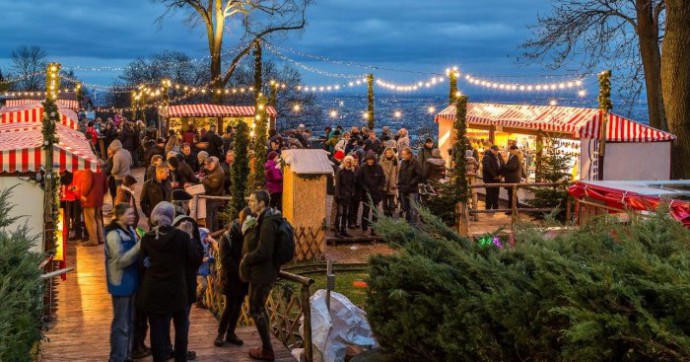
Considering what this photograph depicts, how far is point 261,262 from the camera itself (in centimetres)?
815

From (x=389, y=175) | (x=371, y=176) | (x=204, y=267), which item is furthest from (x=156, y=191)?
(x=389, y=175)

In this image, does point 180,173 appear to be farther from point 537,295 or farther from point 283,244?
point 537,295

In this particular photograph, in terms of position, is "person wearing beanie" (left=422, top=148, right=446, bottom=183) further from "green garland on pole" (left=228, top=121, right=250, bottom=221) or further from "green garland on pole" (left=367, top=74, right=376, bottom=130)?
"green garland on pole" (left=367, top=74, right=376, bottom=130)

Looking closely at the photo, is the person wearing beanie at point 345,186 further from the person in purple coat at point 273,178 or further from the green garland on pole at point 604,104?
the green garland on pole at point 604,104

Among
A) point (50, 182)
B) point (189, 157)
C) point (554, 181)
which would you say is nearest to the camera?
point (50, 182)

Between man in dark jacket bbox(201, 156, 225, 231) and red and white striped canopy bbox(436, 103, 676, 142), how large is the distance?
762 centimetres

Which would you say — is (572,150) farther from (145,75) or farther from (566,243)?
(145,75)

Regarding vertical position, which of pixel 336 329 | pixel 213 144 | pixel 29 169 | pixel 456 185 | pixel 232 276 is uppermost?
pixel 213 144

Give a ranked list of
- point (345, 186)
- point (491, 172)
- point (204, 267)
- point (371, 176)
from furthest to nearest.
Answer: point (491, 172) → point (371, 176) → point (345, 186) → point (204, 267)

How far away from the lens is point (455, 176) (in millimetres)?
15812

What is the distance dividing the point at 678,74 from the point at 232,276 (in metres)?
12.7

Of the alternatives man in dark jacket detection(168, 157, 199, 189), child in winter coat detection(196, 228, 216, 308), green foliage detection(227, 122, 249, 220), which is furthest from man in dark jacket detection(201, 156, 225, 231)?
child in winter coat detection(196, 228, 216, 308)

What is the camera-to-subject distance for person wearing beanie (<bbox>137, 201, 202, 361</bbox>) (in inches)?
289

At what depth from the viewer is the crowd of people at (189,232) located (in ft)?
24.4
